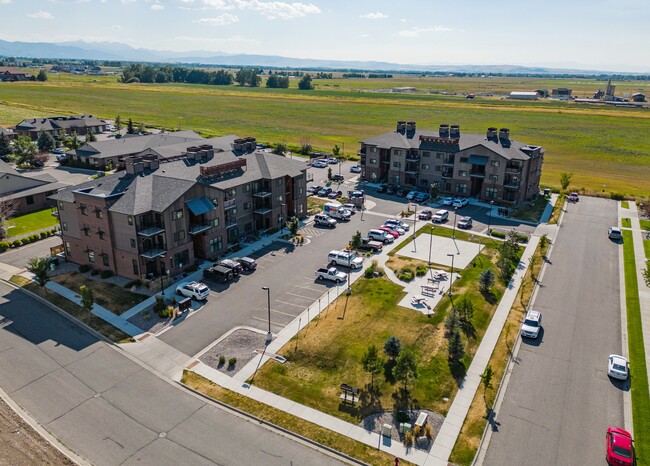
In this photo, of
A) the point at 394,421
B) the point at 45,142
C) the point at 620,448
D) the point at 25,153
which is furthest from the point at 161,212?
the point at 45,142

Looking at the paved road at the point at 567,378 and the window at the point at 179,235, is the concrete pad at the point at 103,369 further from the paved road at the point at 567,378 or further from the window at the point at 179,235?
the paved road at the point at 567,378

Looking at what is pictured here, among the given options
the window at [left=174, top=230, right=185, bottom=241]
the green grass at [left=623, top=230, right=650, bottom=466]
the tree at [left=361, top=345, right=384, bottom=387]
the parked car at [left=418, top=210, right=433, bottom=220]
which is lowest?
the green grass at [left=623, top=230, right=650, bottom=466]

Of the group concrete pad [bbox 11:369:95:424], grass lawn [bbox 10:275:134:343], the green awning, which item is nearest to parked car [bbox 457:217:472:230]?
the green awning

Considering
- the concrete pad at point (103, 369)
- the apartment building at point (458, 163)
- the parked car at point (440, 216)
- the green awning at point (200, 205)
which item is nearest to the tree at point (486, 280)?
the parked car at point (440, 216)

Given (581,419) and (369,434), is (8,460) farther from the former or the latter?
(581,419)

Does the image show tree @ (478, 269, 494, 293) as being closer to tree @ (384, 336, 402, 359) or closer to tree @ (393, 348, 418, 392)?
tree @ (384, 336, 402, 359)

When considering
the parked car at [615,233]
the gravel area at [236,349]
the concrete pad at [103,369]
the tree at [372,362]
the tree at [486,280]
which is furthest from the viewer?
the parked car at [615,233]
